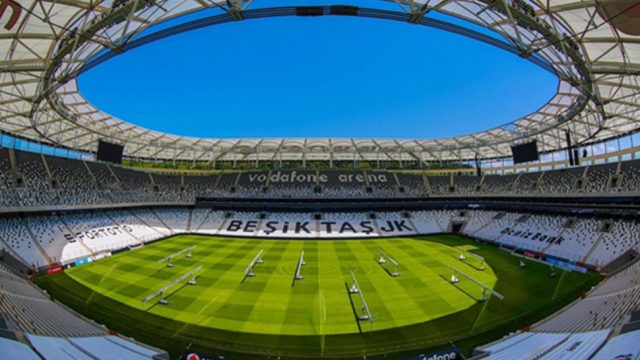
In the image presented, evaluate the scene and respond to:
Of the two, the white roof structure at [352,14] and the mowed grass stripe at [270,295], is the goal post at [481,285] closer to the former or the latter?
the mowed grass stripe at [270,295]

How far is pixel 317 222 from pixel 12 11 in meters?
35.3

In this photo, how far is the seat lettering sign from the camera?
11.2m

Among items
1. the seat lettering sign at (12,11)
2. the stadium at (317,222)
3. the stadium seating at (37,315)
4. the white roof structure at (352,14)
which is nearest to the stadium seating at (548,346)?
the stadium at (317,222)

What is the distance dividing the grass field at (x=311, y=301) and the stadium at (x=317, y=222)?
0.47 feet

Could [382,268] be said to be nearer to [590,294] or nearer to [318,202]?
[590,294]

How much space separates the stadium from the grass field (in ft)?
0.47

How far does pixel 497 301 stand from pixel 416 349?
7722mm

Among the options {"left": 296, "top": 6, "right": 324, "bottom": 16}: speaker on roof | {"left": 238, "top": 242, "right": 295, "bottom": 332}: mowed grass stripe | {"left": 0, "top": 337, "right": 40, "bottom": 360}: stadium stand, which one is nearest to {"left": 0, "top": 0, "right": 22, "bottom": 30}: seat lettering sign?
{"left": 296, "top": 6, "right": 324, "bottom": 16}: speaker on roof

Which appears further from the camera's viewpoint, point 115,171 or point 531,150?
point 115,171

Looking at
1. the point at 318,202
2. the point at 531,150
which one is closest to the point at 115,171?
the point at 318,202

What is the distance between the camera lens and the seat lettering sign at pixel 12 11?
11.2 m

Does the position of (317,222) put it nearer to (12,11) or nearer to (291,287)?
(291,287)

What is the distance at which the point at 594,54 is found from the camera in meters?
15.5

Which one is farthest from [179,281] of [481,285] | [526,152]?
[526,152]
